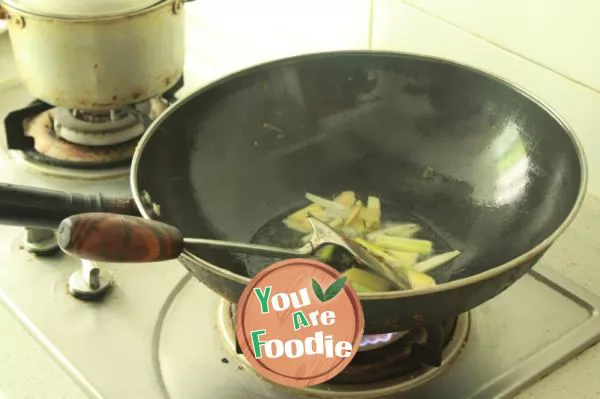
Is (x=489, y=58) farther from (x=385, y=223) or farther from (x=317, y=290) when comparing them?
(x=317, y=290)

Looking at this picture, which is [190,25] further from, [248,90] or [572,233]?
[572,233]

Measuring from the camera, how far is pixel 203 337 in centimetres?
66

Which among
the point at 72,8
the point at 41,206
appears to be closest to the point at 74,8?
the point at 72,8

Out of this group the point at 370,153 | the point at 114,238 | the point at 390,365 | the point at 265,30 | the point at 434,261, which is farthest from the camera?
the point at 265,30

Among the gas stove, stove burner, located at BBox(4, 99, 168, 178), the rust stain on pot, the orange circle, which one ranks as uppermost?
the rust stain on pot

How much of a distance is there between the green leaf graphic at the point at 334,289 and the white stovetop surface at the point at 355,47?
21cm

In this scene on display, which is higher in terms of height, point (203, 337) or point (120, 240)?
point (120, 240)

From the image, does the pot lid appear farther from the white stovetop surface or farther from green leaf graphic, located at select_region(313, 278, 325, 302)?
green leaf graphic, located at select_region(313, 278, 325, 302)

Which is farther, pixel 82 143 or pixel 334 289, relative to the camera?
pixel 82 143

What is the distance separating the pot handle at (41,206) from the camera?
0.57 meters

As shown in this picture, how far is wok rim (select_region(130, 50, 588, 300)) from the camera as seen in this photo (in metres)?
0.50

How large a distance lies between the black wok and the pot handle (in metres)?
0.01

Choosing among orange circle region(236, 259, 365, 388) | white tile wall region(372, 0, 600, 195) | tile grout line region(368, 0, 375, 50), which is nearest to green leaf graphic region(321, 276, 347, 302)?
orange circle region(236, 259, 365, 388)

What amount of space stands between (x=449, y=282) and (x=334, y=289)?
88 mm
